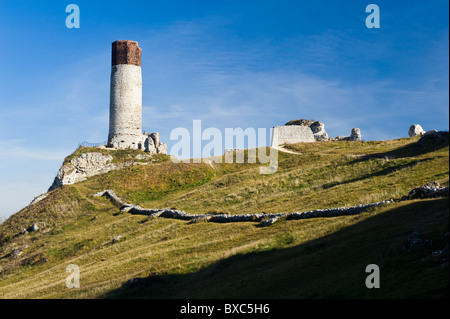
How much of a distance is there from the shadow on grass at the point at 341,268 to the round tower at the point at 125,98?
189ft

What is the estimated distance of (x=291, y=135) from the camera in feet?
282

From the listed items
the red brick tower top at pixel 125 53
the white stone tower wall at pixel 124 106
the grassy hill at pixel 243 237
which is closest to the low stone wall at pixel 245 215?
the grassy hill at pixel 243 237

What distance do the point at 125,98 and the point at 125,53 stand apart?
7.55 m

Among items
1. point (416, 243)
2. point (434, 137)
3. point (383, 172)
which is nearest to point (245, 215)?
point (383, 172)

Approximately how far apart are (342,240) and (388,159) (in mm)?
31365

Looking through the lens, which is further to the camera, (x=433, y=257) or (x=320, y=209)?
(x=320, y=209)

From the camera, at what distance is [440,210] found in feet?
71.2

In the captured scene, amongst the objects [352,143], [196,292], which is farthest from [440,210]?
[352,143]

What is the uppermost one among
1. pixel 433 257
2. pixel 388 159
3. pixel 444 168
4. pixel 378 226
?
pixel 388 159

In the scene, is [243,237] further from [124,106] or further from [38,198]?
[124,106]

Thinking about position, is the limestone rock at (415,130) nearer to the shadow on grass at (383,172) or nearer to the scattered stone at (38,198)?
the shadow on grass at (383,172)

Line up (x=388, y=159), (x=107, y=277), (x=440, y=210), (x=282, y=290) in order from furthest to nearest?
(x=388, y=159) → (x=107, y=277) → (x=440, y=210) → (x=282, y=290)

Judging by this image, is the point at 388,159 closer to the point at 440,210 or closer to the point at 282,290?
the point at 440,210

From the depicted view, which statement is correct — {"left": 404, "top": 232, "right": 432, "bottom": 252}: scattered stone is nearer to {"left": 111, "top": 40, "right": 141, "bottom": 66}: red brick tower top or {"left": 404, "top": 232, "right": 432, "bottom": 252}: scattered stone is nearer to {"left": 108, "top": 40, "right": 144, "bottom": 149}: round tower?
{"left": 108, "top": 40, "right": 144, "bottom": 149}: round tower
